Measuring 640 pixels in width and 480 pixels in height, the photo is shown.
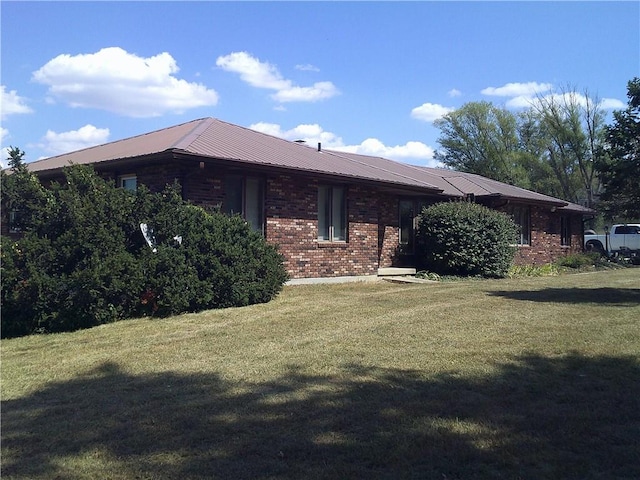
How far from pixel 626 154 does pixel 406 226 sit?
753cm

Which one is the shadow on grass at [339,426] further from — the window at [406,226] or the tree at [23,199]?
the window at [406,226]

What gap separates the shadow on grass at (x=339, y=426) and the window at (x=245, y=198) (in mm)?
7282

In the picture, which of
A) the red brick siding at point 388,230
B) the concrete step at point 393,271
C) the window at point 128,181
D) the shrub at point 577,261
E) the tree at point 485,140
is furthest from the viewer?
the tree at point 485,140

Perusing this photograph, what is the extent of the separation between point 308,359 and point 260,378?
2.81 ft

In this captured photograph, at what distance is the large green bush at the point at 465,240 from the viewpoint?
17016 millimetres

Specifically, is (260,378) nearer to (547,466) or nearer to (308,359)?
(308,359)

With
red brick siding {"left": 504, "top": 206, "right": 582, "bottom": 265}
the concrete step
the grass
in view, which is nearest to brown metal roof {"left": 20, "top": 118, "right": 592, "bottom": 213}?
the concrete step

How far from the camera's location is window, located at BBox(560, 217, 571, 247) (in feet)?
89.4

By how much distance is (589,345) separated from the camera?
7195 millimetres

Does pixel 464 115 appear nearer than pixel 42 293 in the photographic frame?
No

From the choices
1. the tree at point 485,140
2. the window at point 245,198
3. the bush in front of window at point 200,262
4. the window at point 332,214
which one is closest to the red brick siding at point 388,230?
the window at point 332,214

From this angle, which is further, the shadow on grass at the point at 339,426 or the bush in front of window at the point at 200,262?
the bush in front of window at the point at 200,262

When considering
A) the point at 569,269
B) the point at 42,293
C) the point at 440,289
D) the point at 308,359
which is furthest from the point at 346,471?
the point at 569,269

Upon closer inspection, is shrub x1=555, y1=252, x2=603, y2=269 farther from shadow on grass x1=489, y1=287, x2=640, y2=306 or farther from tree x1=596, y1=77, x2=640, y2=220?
tree x1=596, y1=77, x2=640, y2=220
